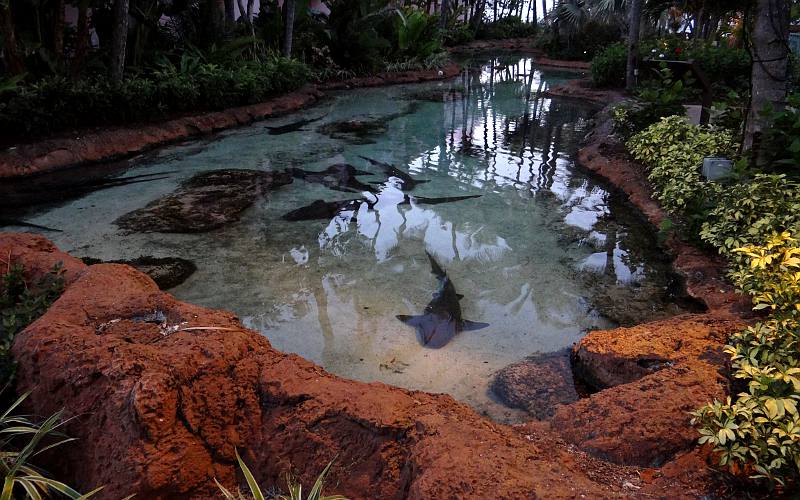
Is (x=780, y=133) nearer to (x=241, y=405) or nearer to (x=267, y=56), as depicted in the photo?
(x=241, y=405)

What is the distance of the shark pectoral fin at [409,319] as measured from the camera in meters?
4.56

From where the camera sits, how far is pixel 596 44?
986 inches

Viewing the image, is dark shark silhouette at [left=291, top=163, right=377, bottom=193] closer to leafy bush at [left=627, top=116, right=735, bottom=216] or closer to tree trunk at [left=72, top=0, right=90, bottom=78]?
leafy bush at [left=627, top=116, right=735, bottom=216]

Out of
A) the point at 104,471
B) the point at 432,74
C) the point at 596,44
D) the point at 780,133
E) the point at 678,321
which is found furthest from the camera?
the point at 596,44

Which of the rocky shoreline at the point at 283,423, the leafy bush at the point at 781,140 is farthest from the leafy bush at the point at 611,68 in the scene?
the rocky shoreline at the point at 283,423

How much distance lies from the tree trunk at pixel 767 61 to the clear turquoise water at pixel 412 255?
1.57 m

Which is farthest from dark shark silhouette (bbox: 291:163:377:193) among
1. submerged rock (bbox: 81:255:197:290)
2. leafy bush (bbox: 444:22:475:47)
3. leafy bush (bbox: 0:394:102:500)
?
leafy bush (bbox: 444:22:475:47)

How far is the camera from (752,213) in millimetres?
4840

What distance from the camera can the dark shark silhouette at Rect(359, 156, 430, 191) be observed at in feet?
27.2

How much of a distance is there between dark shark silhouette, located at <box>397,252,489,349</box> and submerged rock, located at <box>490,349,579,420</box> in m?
0.56

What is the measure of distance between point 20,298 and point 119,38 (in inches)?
319

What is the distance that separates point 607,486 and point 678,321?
6.78 feet

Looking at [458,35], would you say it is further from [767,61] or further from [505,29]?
[767,61]

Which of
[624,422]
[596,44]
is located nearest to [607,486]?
[624,422]
